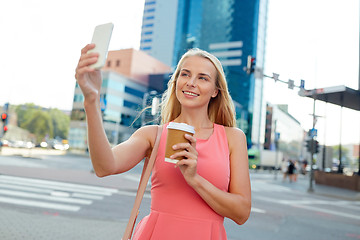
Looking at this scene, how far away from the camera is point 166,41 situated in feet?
288

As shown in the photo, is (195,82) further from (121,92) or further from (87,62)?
(121,92)

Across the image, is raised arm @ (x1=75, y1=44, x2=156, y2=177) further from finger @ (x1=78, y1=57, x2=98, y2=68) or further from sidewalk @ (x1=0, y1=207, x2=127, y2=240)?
sidewalk @ (x1=0, y1=207, x2=127, y2=240)

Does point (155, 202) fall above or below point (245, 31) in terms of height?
below

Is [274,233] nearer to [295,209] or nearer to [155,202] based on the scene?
[295,209]

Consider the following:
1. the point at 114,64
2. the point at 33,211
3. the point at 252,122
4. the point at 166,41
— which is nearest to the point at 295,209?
the point at 33,211

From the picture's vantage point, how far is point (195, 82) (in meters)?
1.67

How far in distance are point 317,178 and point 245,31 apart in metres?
64.2

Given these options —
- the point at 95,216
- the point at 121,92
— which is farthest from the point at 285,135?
the point at 95,216

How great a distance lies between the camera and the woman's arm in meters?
1.34

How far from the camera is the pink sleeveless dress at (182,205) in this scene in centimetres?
148

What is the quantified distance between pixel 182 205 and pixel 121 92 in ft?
185

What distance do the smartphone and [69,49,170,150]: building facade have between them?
4622 centimetres

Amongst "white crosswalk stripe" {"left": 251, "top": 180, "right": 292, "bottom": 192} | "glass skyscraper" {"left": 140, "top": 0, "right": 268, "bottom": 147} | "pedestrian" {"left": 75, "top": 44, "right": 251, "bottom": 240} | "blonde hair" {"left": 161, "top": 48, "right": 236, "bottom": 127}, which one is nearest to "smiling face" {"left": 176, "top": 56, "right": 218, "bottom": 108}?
"pedestrian" {"left": 75, "top": 44, "right": 251, "bottom": 240}

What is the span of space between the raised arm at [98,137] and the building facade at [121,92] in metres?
45.7
